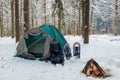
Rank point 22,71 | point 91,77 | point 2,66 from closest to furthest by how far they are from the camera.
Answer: point 91,77 → point 22,71 → point 2,66

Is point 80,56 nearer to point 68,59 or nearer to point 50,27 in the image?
point 68,59

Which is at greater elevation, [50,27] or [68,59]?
[50,27]

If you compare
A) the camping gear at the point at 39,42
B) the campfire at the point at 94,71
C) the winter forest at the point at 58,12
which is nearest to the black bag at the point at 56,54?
the camping gear at the point at 39,42

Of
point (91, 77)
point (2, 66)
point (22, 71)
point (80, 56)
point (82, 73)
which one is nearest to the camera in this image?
point (91, 77)

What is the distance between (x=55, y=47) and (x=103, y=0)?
29340 mm

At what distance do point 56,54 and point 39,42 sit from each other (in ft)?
5.99

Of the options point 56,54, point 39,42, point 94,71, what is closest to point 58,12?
point 39,42

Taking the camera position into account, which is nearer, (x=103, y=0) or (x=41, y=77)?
(x=41, y=77)

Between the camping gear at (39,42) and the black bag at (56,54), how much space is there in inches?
10.5

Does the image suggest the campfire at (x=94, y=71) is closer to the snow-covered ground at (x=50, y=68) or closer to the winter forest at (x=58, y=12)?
the snow-covered ground at (x=50, y=68)

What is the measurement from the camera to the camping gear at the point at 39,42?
37.7ft

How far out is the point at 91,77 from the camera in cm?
818

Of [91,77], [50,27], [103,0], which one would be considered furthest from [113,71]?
[103,0]

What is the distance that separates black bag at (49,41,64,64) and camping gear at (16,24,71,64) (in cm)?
27
